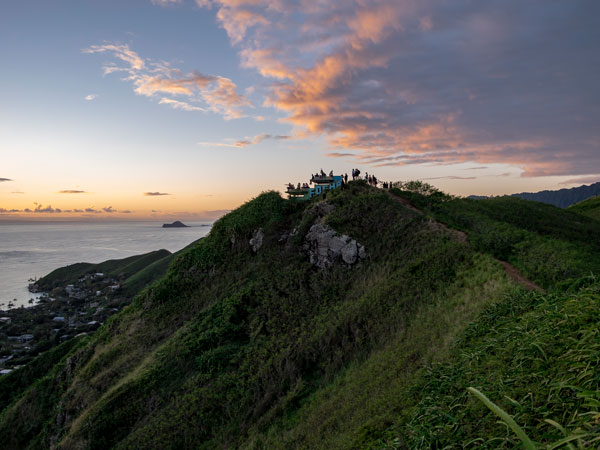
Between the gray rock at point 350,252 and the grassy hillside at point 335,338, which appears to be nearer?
the grassy hillside at point 335,338

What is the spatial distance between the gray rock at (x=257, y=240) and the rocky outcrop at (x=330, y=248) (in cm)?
409

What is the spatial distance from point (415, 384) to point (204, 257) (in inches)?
808

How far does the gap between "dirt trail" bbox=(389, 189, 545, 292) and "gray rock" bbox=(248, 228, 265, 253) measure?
11591 millimetres

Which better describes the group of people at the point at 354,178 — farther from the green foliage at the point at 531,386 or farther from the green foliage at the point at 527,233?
the green foliage at the point at 531,386

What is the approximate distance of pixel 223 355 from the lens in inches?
595

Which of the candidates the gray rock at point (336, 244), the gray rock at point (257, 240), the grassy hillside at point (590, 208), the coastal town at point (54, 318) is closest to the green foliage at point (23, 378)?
the coastal town at point (54, 318)

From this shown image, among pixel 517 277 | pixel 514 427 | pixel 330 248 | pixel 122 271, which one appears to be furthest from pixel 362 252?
pixel 122 271

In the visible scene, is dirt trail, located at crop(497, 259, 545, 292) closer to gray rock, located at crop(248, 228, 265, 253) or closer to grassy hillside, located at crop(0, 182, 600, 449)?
grassy hillside, located at crop(0, 182, 600, 449)

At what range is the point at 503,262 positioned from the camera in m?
12.8

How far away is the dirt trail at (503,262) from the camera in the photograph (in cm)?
1023

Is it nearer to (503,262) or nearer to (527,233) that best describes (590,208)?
(527,233)

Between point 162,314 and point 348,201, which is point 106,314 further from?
point 348,201

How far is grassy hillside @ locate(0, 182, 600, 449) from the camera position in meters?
5.03

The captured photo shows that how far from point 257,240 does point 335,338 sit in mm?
11651
